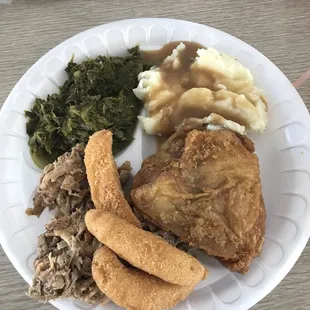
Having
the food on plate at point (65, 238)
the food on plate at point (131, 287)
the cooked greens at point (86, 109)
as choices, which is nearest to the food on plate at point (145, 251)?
the food on plate at point (131, 287)

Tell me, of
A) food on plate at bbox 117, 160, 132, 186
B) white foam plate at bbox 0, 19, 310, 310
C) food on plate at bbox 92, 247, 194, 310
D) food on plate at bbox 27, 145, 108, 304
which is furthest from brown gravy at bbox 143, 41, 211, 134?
food on plate at bbox 92, 247, 194, 310

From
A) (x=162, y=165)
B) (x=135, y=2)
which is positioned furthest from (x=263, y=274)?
(x=135, y=2)

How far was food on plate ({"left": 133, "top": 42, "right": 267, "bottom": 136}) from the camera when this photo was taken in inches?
96.4

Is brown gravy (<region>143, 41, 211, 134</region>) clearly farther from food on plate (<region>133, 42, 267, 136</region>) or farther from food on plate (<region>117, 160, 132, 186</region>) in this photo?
food on plate (<region>117, 160, 132, 186</region>)

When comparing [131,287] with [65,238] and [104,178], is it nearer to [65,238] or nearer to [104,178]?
[65,238]

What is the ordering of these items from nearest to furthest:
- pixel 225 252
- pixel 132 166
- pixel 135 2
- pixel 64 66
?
pixel 225 252, pixel 132 166, pixel 64 66, pixel 135 2

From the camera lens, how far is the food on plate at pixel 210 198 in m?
2.10

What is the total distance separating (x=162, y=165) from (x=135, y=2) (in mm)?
1407

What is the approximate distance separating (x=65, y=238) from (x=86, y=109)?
2.31 feet

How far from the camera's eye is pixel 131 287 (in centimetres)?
195

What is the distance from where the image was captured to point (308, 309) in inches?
88.6

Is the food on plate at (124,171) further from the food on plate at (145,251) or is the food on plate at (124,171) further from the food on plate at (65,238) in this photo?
the food on plate at (145,251)

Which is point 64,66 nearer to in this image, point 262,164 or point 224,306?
point 262,164

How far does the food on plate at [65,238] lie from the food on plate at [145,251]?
17 centimetres
